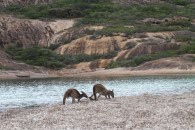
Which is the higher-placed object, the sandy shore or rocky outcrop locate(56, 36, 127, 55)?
the sandy shore

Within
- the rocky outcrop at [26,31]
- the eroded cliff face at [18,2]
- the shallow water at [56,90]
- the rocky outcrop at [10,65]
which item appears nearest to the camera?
the shallow water at [56,90]

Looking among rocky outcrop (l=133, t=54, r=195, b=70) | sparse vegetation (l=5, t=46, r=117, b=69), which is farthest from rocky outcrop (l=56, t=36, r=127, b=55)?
rocky outcrop (l=133, t=54, r=195, b=70)

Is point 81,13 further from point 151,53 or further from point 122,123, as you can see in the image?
point 122,123

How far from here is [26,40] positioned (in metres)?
93.6

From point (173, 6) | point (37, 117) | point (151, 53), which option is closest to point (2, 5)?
point (173, 6)

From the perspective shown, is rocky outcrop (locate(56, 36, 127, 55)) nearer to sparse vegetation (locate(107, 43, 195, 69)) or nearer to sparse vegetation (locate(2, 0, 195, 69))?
sparse vegetation (locate(2, 0, 195, 69))

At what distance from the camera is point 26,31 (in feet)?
309

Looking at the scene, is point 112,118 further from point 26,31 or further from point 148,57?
point 26,31

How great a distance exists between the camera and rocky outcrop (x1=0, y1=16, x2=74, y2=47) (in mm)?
91706

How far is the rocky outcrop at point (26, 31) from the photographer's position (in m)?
91.7

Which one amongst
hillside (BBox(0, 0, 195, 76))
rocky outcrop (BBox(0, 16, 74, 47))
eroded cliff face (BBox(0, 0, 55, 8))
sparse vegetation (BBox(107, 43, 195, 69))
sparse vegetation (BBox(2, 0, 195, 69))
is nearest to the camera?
sparse vegetation (BBox(107, 43, 195, 69))

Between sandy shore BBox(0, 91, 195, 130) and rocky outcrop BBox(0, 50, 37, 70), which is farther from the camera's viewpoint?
rocky outcrop BBox(0, 50, 37, 70)

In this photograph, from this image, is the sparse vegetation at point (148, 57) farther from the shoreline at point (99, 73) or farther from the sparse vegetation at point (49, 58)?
the sparse vegetation at point (49, 58)

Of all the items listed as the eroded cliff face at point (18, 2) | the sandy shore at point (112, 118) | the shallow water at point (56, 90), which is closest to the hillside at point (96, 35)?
the eroded cliff face at point (18, 2)
